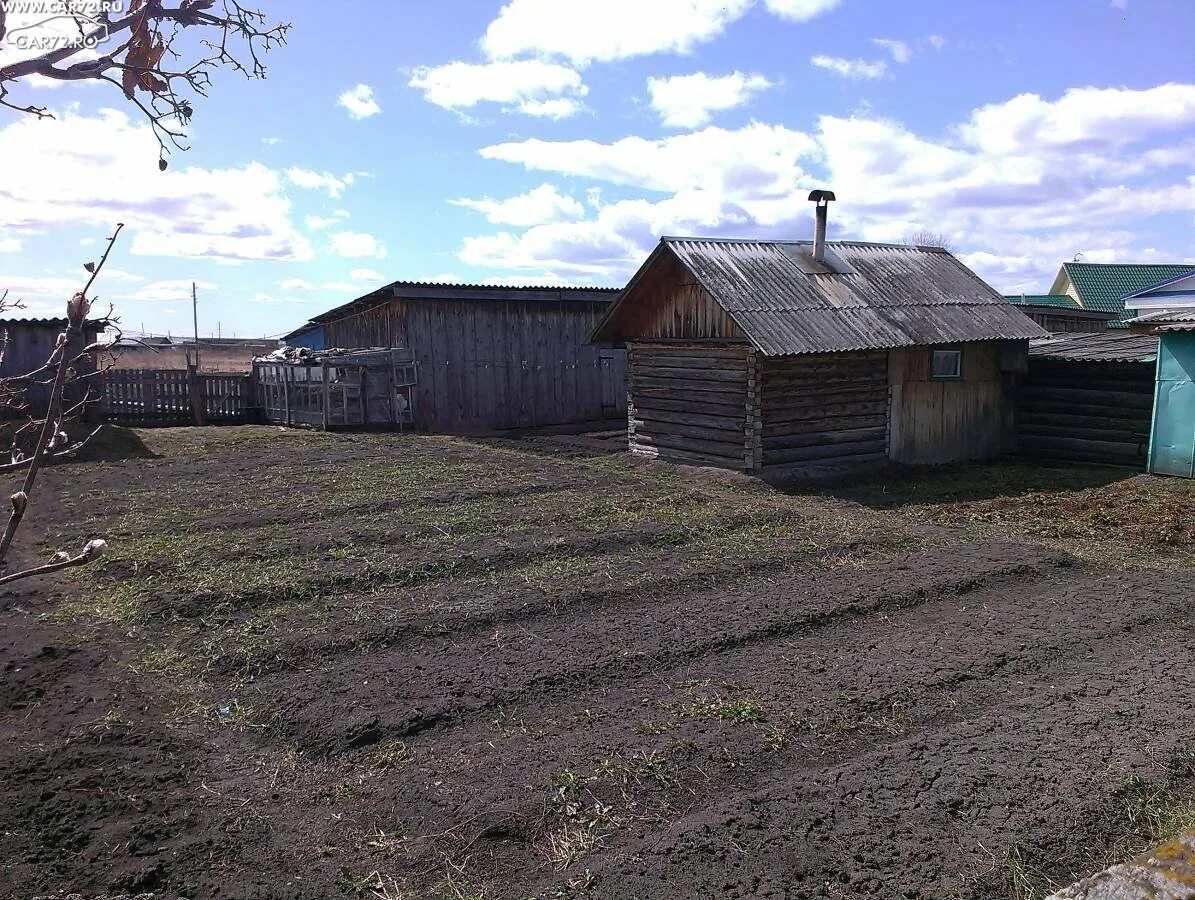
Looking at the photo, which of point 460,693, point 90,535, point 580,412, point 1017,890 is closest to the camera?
point 1017,890

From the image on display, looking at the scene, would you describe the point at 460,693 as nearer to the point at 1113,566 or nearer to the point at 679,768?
the point at 679,768

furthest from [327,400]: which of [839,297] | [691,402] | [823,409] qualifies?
[839,297]

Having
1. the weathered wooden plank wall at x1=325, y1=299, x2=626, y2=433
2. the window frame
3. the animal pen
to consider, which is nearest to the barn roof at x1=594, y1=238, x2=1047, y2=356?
the window frame

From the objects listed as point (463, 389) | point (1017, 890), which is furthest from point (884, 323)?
point (1017, 890)

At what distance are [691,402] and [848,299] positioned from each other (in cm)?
354

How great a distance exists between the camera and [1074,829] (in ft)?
14.5

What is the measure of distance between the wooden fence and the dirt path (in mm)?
15199

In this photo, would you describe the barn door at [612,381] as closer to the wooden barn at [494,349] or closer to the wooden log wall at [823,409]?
the wooden barn at [494,349]

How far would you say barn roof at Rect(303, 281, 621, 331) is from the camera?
21766 millimetres

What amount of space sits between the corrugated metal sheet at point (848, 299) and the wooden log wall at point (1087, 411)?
1.15m

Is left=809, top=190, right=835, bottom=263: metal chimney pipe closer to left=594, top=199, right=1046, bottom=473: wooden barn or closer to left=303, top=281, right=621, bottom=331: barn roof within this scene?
left=594, top=199, right=1046, bottom=473: wooden barn

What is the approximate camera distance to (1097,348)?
57.6 feet

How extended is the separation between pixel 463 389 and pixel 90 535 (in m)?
13.0

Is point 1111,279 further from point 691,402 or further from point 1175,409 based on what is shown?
point 691,402
